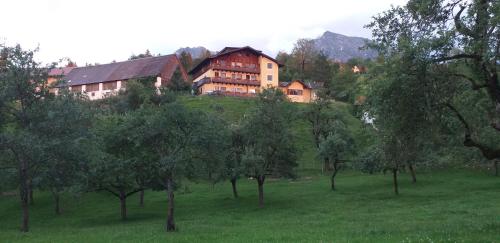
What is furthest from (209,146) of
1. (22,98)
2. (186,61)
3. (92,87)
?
(186,61)

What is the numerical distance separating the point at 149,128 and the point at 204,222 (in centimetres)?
875

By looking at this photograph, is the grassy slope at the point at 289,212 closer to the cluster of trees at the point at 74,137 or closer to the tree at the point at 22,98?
the cluster of trees at the point at 74,137

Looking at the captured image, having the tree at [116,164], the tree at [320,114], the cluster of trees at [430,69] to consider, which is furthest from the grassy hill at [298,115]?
the cluster of trees at [430,69]

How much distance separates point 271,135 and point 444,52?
31.6m

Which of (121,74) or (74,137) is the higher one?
(121,74)

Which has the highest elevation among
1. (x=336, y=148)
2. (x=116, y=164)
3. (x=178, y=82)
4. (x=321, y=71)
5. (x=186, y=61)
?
(x=186, y=61)

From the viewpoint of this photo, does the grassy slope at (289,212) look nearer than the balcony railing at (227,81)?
Yes

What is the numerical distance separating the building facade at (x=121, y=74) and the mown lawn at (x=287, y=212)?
6361 centimetres

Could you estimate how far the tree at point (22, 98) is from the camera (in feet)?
106

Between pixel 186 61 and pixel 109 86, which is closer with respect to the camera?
pixel 109 86

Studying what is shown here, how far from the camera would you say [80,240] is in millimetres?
24172

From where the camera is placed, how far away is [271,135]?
5000 centimetres

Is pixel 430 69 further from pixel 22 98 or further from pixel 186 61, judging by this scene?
pixel 186 61

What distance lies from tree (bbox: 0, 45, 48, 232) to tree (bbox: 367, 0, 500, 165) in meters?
22.6
